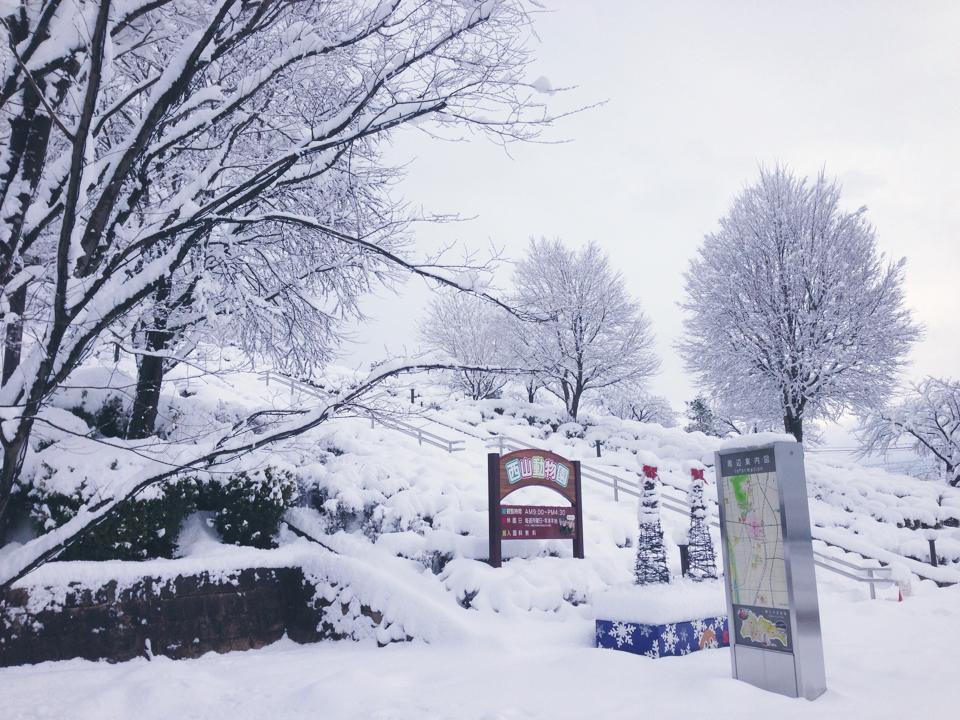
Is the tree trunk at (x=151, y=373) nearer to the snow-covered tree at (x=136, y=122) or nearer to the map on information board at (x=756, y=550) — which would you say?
the snow-covered tree at (x=136, y=122)

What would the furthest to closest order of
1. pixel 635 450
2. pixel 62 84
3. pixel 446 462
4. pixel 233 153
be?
pixel 635 450
pixel 446 462
pixel 233 153
pixel 62 84

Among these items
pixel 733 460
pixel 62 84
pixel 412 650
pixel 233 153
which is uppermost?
pixel 233 153

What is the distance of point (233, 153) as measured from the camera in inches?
270

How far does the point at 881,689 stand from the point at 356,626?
6385 millimetres

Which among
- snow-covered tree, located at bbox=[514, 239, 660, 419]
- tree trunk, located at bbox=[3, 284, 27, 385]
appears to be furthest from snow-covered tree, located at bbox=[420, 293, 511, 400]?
tree trunk, located at bbox=[3, 284, 27, 385]

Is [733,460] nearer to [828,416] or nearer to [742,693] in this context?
→ [742,693]

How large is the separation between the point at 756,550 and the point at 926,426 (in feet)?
82.3

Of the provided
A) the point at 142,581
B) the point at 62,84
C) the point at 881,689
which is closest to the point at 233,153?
the point at 62,84

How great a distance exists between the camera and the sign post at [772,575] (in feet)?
20.0

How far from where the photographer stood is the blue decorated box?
7.98 m

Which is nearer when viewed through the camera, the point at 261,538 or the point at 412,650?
the point at 412,650

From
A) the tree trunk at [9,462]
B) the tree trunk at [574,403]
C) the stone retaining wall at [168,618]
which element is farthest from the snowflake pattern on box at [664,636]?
the tree trunk at [574,403]

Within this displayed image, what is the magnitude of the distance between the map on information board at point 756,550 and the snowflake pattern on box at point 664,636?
1.44m

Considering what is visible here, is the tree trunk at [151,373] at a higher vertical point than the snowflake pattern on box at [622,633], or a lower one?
higher
